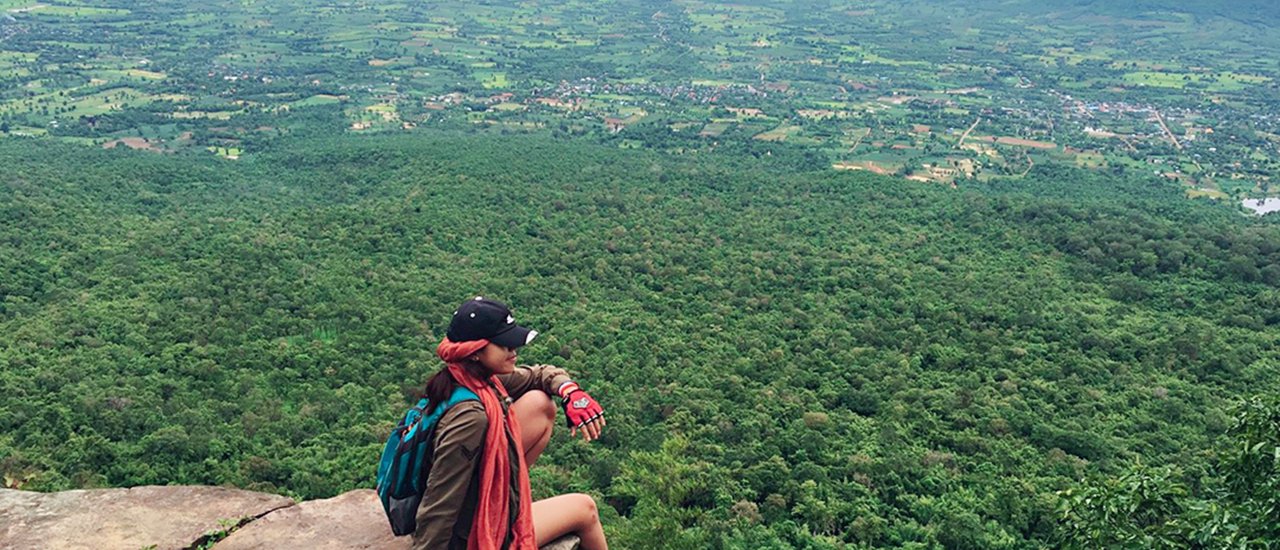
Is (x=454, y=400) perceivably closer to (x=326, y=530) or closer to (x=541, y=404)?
(x=541, y=404)

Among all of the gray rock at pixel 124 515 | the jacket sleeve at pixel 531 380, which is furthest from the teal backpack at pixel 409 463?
the gray rock at pixel 124 515

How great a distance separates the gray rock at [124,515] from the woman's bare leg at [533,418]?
2945 millimetres

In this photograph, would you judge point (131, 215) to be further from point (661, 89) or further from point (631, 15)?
point (631, 15)

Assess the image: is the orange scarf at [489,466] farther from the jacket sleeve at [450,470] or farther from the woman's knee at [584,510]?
the woman's knee at [584,510]

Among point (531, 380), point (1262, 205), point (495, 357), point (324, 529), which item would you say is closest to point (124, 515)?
point (324, 529)

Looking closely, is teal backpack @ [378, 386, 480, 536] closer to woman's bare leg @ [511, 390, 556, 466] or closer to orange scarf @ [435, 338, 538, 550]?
orange scarf @ [435, 338, 538, 550]

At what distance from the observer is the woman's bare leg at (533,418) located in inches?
258

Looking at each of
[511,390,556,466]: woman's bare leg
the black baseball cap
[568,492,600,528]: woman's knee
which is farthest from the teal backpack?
[568,492,600,528]: woman's knee

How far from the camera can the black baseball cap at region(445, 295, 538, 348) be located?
19.0 feet

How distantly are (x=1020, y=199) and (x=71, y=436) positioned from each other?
52.9 m

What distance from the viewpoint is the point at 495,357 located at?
588 cm

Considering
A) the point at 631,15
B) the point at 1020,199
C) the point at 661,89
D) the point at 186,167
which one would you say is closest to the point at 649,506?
the point at 1020,199

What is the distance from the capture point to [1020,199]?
56.1 m

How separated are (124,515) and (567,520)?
4.36m
